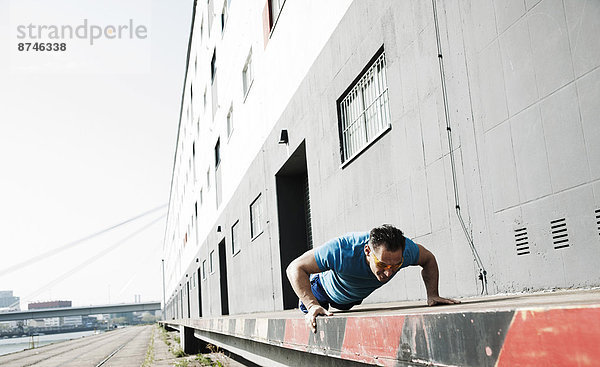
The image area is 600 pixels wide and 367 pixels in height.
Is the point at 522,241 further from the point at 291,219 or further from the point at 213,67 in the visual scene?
the point at 213,67

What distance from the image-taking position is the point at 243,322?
584cm

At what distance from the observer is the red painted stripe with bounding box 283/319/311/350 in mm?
→ 3467

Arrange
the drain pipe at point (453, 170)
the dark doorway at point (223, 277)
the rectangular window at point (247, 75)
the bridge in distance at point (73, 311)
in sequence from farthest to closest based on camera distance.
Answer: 1. the bridge in distance at point (73, 311)
2. the dark doorway at point (223, 277)
3. the rectangular window at point (247, 75)
4. the drain pipe at point (453, 170)

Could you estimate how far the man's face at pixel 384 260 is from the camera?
317 cm

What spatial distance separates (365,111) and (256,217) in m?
7.13

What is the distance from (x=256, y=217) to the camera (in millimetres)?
13391

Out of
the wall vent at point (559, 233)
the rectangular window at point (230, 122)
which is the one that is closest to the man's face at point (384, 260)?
the wall vent at point (559, 233)

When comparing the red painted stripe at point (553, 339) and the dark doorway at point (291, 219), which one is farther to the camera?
the dark doorway at point (291, 219)

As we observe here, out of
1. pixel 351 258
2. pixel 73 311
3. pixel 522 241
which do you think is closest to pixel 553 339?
pixel 351 258

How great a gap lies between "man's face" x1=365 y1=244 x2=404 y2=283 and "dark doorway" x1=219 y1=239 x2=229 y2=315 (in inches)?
622

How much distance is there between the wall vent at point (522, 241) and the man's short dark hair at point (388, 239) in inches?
44.2

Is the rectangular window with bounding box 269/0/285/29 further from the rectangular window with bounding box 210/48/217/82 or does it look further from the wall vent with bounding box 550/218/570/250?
the wall vent with bounding box 550/218/570/250

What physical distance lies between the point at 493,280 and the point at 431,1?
2487mm

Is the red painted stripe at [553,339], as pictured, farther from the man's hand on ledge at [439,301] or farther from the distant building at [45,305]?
the distant building at [45,305]
